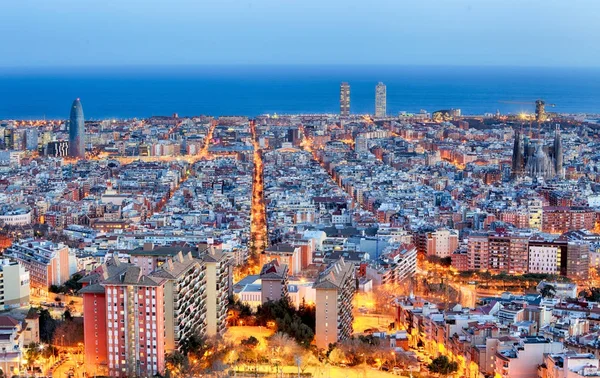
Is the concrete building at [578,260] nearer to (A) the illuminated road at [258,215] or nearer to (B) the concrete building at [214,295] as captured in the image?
(A) the illuminated road at [258,215]

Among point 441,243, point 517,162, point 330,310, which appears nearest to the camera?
point 330,310

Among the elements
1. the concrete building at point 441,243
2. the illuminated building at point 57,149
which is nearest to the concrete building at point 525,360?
the concrete building at point 441,243

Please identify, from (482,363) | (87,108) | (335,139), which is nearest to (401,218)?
(482,363)

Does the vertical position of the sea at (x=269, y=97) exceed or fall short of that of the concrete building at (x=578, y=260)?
it exceeds it

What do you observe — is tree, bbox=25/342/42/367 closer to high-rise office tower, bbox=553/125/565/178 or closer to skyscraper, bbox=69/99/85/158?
high-rise office tower, bbox=553/125/565/178

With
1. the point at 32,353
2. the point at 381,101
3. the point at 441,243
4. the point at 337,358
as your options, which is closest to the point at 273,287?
the point at 337,358

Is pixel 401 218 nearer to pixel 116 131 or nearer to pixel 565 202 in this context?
pixel 565 202

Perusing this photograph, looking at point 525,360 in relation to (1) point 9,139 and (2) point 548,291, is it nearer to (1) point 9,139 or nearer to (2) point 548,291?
(2) point 548,291
